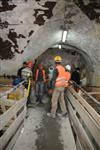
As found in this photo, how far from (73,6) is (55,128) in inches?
199

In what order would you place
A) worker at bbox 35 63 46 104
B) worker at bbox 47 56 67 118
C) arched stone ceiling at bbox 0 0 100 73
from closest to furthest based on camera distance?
worker at bbox 47 56 67 118 → arched stone ceiling at bbox 0 0 100 73 → worker at bbox 35 63 46 104

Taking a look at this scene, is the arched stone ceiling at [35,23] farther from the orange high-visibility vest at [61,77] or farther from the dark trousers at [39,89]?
the orange high-visibility vest at [61,77]

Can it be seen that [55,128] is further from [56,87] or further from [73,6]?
[73,6]

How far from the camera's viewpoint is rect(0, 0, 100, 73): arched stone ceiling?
414 inches

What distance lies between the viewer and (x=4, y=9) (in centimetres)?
1075

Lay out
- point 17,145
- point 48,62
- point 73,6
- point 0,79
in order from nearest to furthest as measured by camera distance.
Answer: point 17,145, point 73,6, point 0,79, point 48,62

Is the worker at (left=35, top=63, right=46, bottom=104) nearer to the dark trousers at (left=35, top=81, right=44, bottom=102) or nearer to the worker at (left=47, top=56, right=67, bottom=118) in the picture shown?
the dark trousers at (left=35, top=81, right=44, bottom=102)

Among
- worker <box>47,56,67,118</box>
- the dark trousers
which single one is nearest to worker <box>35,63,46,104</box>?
the dark trousers

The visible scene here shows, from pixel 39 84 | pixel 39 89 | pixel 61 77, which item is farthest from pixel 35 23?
pixel 61 77

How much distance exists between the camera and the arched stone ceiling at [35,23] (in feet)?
34.5

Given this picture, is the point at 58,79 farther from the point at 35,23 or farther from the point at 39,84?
the point at 35,23

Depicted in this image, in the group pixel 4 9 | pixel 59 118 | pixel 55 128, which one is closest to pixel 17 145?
pixel 55 128

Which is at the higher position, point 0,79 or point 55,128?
point 0,79

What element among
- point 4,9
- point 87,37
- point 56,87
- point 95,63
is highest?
point 4,9
